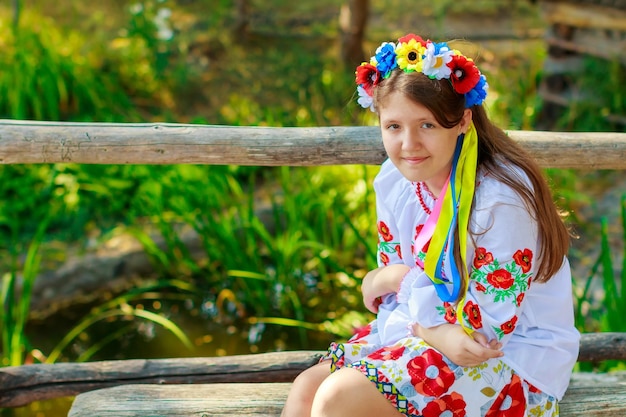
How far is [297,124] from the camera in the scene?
177 inches

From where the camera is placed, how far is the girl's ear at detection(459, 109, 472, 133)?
1666 millimetres

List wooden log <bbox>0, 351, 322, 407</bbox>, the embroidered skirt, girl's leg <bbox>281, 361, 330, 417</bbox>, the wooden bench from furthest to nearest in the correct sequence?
wooden log <bbox>0, 351, 322, 407</bbox>
the wooden bench
girl's leg <bbox>281, 361, 330, 417</bbox>
the embroidered skirt

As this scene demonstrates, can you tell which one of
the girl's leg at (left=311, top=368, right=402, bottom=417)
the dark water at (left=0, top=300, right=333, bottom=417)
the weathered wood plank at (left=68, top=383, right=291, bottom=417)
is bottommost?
the dark water at (left=0, top=300, right=333, bottom=417)

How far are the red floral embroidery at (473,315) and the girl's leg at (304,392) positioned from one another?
1.37 ft

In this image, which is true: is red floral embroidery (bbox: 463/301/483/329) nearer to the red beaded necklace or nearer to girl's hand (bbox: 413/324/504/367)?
girl's hand (bbox: 413/324/504/367)

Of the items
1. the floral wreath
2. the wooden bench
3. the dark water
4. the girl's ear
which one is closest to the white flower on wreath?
the floral wreath

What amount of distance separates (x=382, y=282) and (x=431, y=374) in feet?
1.04

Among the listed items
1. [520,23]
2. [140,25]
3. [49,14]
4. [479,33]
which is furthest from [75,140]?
[520,23]

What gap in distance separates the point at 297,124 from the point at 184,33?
1953 mm

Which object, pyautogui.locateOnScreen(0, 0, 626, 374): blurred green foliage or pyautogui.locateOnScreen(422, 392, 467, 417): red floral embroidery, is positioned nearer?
pyautogui.locateOnScreen(422, 392, 467, 417): red floral embroidery

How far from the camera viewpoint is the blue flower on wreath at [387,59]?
1661 mm

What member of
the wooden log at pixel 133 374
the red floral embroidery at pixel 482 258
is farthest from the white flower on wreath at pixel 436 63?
the wooden log at pixel 133 374

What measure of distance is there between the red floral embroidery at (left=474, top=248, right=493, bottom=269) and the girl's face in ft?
0.65

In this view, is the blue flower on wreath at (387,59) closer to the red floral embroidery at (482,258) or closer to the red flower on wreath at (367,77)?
the red flower on wreath at (367,77)
